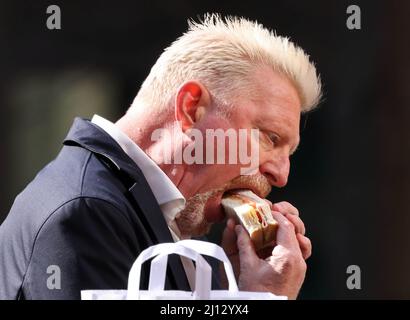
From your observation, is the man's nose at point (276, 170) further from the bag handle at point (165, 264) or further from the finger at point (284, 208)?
the bag handle at point (165, 264)

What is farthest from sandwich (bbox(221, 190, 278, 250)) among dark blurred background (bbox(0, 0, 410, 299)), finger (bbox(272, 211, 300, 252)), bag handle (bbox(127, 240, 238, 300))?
dark blurred background (bbox(0, 0, 410, 299))

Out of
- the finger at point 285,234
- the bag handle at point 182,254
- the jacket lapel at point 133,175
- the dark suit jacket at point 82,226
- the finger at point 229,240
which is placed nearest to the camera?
the bag handle at point 182,254

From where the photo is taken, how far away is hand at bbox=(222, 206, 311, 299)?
2975 millimetres

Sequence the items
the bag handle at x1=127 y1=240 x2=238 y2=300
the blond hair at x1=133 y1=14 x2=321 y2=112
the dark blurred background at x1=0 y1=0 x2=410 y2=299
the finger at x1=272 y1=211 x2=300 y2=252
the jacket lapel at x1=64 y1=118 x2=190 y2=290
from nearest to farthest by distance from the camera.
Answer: the bag handle at x1=127 y1=240 x2=238 y2=300 → the jacket lapel at x1=64 y1=118 x2=190 y2=290 → the finger at x1=272 y1=211 x2=300 y2=252 → the blond hair at x1=133 y1=14 x2=321 y2=112 → the dark blurred background at x1=0 y1=0 x2=410 y2=299

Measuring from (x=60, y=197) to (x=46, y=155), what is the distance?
2898 mm

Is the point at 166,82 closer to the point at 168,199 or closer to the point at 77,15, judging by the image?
the point at 168,199

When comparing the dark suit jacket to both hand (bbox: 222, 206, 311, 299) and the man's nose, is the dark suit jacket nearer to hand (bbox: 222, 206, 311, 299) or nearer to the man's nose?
hand (bbox: 222, 206, 311, 299)

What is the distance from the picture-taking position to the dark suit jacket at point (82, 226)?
2566 mm

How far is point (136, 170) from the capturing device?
2910 mm

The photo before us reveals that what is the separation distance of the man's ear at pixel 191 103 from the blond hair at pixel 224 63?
0.08ft

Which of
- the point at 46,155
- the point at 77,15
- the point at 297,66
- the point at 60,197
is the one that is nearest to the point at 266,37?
the point at 297,66

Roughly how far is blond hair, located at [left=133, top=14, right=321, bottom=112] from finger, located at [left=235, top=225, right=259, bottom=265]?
1.47 feet

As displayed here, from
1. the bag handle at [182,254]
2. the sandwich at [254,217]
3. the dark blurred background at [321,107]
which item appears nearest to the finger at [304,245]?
the sandwich at [254,217]

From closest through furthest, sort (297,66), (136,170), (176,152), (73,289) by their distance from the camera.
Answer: (73,289) → (136,170) → (176,152) → (297,66)
